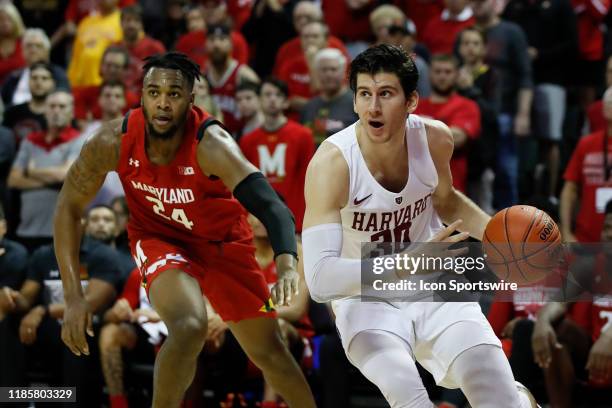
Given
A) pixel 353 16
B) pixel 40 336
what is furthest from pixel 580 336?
pixel 353 16

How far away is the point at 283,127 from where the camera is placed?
26.9 ft

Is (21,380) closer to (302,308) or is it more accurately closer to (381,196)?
(302,308)

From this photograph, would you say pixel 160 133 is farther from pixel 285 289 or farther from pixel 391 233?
pixel 391 233

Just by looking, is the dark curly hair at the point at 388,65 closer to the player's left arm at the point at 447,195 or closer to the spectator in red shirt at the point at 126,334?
the player's left arm at the point at 447,195

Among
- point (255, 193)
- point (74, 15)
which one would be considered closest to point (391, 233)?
point (255, 193)

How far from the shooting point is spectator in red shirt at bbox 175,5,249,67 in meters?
9.86

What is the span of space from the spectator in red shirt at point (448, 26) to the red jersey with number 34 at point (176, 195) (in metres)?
4.51

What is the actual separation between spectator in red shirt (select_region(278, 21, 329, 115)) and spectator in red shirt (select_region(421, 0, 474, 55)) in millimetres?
1034

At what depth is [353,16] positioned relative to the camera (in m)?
9.94

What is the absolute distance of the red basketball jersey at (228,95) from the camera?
9.07m

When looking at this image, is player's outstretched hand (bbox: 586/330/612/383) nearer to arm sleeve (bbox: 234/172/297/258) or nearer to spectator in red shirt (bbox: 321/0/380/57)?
arm sleeve (bbox: 234/172/297/258)

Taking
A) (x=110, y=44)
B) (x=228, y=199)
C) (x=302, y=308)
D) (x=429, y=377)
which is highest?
(x=110, y=44)

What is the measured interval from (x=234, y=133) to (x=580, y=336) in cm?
369

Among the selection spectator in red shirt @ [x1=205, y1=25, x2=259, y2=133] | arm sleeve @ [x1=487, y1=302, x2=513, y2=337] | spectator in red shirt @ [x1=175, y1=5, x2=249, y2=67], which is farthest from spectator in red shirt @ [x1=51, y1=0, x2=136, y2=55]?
arm sleeve @ [x1=487, y1=302, x2=513, y2=337]
